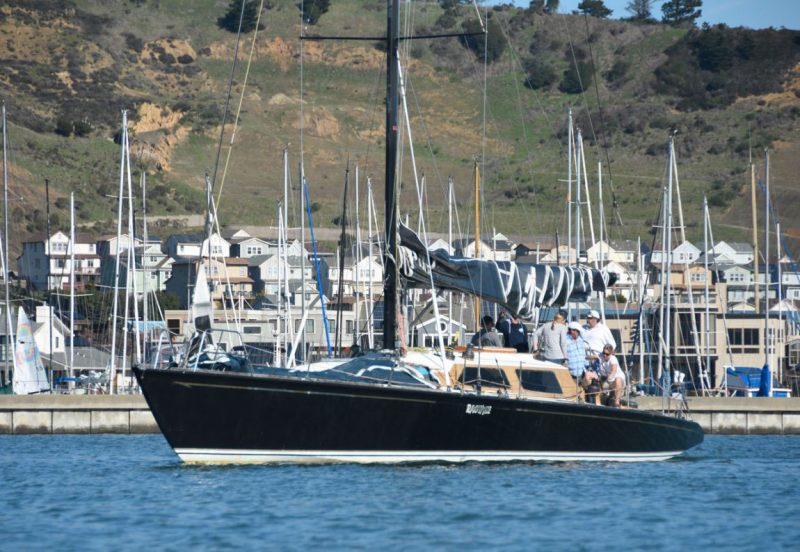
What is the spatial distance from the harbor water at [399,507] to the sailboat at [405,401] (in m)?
0.35

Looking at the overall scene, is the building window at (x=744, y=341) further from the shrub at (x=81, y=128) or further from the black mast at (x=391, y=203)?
the shrub at (x=81, y=128)

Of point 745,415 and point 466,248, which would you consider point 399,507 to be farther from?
point 466,248

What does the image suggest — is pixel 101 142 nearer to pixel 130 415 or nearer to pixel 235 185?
pixel 235 185

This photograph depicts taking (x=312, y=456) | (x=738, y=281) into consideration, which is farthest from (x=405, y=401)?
(x=738, y=281)

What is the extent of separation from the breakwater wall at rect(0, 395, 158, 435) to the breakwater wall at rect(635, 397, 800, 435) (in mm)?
14170

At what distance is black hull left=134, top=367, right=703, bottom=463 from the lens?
24766 millimetres

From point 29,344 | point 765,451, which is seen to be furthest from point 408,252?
point 29,344

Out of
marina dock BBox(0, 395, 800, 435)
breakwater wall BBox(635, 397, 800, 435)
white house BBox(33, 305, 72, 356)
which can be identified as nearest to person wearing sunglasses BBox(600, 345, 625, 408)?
marina dock BBox(0, 395, 800, 435)

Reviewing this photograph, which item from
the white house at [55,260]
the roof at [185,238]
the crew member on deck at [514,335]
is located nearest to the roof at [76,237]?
the white house at [55,260]

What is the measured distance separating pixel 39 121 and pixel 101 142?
375 inches

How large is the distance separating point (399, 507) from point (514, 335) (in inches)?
257

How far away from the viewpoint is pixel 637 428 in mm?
27688

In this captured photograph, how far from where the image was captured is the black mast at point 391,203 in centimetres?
2612

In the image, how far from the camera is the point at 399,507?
22.0m
